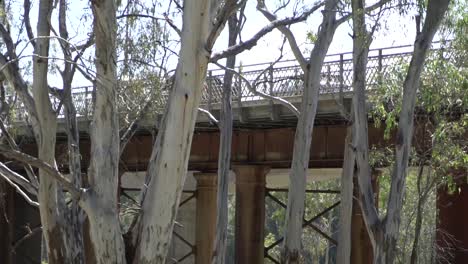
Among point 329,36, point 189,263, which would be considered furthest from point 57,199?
point 189,263

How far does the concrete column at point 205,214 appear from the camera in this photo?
29141mm

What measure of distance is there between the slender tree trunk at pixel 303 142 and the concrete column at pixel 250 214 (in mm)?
7945

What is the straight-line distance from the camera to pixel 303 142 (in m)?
17.4

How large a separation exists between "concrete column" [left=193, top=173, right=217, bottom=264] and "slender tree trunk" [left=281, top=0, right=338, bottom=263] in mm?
11691

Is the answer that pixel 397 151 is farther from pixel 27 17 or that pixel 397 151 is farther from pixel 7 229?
pixel 7 229

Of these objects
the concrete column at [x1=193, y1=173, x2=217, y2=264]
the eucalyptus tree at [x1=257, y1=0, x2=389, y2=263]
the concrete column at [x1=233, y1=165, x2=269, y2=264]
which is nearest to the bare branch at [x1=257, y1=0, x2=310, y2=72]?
the eucalyptus tree at [x1=257, y1=0, x2=389, y2=263]

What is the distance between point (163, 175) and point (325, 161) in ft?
47.5

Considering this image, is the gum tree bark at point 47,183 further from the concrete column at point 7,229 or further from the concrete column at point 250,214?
the concrete column at point 7,229

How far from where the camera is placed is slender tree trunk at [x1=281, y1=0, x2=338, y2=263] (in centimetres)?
1698

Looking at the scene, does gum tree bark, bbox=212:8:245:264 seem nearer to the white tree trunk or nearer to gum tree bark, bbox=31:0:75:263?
gum tree bark, bbox=31:0:75:263

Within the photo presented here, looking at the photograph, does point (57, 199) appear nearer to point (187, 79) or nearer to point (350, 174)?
point (187, 79)

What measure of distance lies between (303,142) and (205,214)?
12834 millimetres

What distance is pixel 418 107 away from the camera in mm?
17125

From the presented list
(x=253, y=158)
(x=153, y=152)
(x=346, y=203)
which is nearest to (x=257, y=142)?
(x=253, y=158)
